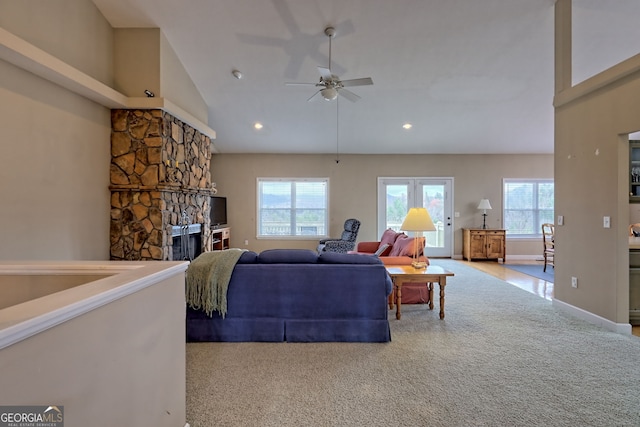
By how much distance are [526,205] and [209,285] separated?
25.8 ft

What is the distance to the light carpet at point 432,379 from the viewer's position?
1.77 metres

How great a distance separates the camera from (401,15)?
3.52m

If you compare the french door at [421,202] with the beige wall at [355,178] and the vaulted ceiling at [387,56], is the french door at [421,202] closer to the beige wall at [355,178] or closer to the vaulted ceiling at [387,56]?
the beige wall at [355,178]

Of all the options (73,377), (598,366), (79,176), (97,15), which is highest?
(97,15)

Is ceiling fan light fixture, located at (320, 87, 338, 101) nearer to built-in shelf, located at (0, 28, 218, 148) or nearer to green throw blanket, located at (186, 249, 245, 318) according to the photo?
built-in shelf, located at (0, 28, 218, 148)

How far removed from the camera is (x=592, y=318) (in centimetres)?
315

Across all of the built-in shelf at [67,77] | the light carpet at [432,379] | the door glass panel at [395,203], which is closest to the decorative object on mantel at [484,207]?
the door glass panel at [395,203]

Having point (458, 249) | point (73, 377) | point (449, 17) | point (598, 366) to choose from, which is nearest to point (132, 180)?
point (73, 377)

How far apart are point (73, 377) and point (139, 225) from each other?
10.6ft

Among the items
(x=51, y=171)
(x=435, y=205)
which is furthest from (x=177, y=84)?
(x=435, y=205)

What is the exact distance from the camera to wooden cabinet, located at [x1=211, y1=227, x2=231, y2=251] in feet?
20.4

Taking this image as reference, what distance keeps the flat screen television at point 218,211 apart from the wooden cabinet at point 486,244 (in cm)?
598

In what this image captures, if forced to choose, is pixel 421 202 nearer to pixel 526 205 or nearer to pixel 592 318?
pixel 526 205

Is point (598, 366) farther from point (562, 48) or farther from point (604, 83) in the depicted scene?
point (562, 48)
